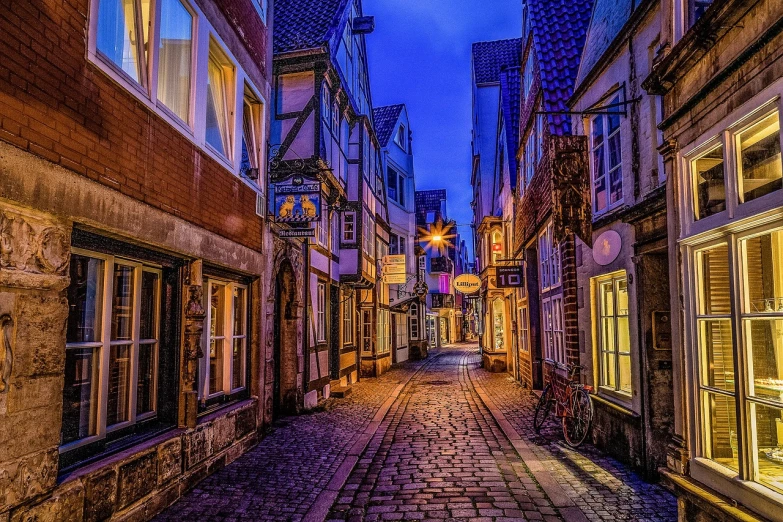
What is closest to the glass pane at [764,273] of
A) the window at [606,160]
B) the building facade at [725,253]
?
the building facade at [725,253]

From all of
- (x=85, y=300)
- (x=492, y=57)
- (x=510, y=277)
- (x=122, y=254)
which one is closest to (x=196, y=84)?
(x=122, y=254)

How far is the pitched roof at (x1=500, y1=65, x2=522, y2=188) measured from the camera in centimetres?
1739

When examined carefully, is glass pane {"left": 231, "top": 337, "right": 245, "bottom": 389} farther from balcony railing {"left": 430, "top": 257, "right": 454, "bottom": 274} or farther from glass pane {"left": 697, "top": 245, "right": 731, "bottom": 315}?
balcony railing {"left": 430, "top": 257, "right": 454, "bottom": 274}

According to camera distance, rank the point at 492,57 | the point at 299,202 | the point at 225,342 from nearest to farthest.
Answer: the point at 225,342
the point at 299,202
the point at 492,57

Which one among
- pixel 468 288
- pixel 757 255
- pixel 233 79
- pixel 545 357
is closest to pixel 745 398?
pixel 757 255

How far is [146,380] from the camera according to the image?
5.46 metres

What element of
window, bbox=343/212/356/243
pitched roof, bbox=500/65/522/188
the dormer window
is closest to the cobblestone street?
window, bbox=343/212/356/243

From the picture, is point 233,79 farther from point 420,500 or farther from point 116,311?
point 420,500

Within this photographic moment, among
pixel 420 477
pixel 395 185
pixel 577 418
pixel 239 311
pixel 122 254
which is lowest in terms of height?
pixel 420 477

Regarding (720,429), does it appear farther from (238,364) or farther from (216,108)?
(216,108)

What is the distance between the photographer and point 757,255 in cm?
339

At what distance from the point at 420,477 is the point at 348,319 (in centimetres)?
1065

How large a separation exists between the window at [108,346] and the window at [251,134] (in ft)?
9.76

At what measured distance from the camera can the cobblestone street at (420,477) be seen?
203 inches
